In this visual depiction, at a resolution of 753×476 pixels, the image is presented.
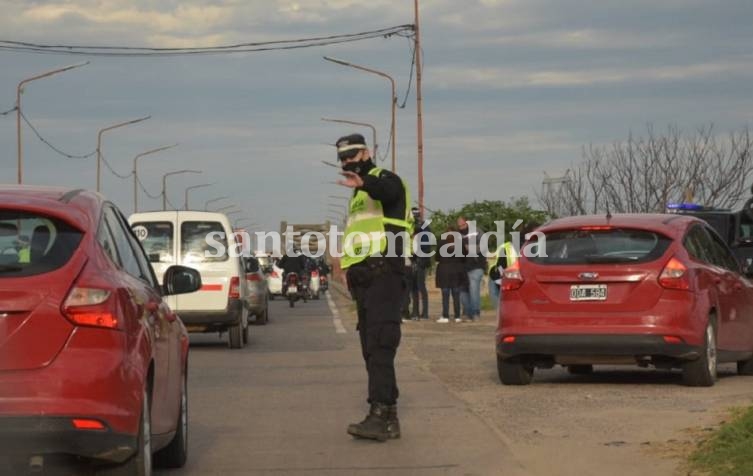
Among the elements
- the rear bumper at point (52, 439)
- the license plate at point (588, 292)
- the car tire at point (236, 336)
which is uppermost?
the license plate at point (588, 292)

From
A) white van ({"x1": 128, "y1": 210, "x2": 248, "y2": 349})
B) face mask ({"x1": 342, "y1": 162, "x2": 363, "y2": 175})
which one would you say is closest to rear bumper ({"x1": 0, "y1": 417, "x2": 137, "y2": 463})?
face mask ({"x1": 342, "y1": 162, "x2": 363, "y2": 175})

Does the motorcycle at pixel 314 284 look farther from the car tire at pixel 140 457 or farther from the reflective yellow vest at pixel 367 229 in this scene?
the car tire at pixel 140 457

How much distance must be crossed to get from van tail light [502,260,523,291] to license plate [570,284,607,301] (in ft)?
1.65

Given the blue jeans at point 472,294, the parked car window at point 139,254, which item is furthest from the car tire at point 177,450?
the blue jeans at point 472,294

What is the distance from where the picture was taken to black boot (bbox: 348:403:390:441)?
1046 centimetres

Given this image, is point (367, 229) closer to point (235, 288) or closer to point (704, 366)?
point (704, 366)

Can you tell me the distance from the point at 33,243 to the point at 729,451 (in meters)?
4.07

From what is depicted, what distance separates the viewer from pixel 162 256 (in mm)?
22984

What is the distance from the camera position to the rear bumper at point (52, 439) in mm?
6816

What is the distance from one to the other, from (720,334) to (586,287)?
1.52 m

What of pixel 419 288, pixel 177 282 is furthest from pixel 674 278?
pixel 419 288

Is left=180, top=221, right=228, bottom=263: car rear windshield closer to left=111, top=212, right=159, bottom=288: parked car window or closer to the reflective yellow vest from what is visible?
the reflective yellow vest

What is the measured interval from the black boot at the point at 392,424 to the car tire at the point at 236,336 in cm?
1193

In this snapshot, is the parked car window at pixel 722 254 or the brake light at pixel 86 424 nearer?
the brake light at pixel 86 424
